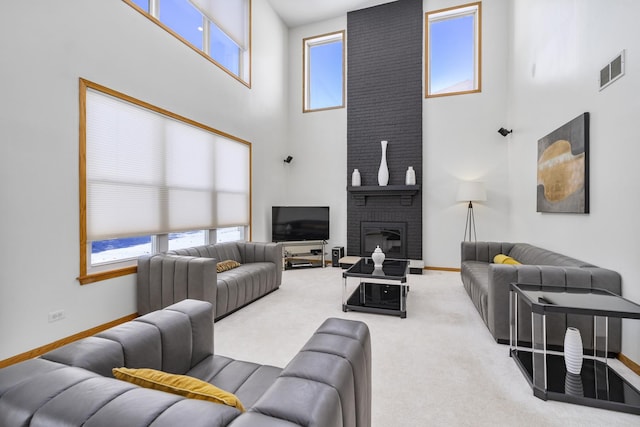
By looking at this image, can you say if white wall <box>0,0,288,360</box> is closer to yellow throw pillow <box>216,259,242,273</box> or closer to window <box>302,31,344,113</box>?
yellow throw pillow <box>216,259,242,273</box>

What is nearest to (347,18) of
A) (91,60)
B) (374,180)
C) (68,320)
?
(374,180)

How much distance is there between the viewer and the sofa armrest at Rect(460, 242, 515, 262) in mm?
4223

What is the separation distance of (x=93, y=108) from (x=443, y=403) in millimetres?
3694

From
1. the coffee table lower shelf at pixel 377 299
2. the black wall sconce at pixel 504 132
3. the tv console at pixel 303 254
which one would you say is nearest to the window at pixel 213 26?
the tv console at pixel 303 254

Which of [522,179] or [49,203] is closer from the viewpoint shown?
[49,203]

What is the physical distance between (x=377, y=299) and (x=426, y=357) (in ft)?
4.21

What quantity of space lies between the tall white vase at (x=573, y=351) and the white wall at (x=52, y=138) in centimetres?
377

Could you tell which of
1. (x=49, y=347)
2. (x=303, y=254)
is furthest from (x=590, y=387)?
(x=303, y=254)

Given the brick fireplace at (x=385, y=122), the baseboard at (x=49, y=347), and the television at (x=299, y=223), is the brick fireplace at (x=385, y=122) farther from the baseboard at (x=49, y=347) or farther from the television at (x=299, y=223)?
the baseboard at (x=49, y=347)

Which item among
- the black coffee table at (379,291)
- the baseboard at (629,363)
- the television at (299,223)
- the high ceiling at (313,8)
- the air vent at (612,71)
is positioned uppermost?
the high ceiling at (313,8)

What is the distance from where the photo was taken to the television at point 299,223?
19.2 feet

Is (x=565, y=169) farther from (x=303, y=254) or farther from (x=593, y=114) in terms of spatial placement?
(x=303, y=254)

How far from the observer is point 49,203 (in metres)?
2.50

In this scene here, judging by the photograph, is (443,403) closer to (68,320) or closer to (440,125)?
(68,320)
